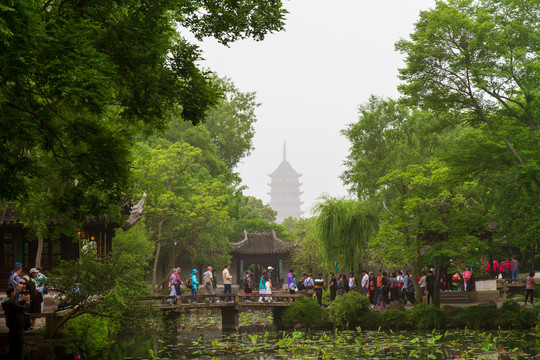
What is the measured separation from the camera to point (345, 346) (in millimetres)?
16875

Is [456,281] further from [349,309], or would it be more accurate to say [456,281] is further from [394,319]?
[349,309]

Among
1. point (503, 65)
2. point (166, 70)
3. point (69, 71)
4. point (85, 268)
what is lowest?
point (85, 268)

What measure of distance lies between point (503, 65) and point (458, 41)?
65.1 inches

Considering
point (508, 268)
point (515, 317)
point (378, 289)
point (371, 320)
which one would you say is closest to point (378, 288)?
point (378, 289)

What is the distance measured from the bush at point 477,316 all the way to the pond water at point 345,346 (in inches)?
36.8

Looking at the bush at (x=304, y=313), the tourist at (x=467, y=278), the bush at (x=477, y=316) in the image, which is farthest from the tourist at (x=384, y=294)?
the tourist at (x=467, y=278)

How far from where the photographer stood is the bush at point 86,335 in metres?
12.9

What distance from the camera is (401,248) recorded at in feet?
69.7

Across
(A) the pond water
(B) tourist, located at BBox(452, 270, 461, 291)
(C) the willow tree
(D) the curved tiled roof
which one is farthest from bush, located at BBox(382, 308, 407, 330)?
(D) the curved tiled roof

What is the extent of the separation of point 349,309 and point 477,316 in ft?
14.0

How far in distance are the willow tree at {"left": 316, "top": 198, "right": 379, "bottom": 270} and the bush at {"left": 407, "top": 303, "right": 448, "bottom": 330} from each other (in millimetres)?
4378

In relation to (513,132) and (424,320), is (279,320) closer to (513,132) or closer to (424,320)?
(424,320)

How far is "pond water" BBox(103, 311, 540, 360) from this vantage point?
1507cm

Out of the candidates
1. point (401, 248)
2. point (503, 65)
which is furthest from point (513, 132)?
point (401, 248)
